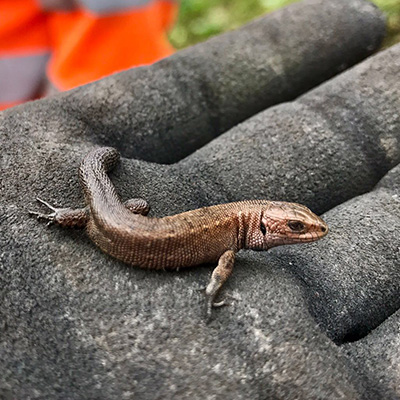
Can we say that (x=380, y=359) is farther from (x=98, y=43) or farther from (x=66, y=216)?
(x=98, y=43)

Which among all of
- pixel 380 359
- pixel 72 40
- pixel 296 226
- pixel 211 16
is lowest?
pixel 211 16

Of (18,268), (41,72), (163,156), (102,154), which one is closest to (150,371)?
(18,268)

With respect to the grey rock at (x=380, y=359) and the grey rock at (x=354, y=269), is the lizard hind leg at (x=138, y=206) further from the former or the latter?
the grey rock at (x=380, y=359)

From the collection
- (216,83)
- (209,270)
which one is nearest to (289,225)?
(209,270)

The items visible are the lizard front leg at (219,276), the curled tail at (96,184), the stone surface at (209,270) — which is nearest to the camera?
the stone surface at (209,270)

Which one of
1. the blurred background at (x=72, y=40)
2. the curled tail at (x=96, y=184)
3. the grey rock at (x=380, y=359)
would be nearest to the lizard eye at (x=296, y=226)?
the grey rock at (x=380, y=359)

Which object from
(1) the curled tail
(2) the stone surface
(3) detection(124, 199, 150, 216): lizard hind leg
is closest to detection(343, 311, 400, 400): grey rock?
(2) the stone surface

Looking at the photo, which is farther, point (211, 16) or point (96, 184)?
point (211, 16)

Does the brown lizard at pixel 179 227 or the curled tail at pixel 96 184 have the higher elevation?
the curled tail at pixel 96 184
